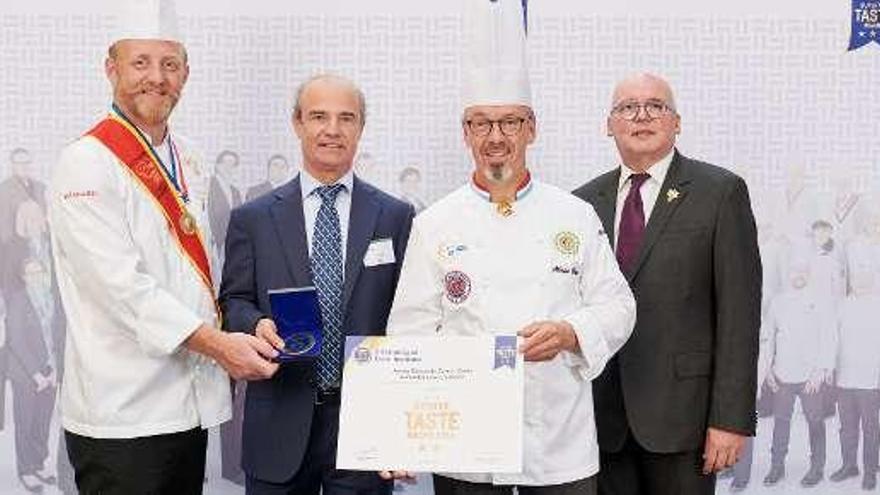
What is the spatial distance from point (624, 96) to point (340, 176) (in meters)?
0.75

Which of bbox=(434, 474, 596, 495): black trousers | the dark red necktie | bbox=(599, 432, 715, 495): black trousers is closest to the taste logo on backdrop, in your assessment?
the dark red necktie

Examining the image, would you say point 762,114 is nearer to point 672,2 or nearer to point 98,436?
point 672,2

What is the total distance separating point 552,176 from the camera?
3066 mm

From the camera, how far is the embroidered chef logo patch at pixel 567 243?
204cm

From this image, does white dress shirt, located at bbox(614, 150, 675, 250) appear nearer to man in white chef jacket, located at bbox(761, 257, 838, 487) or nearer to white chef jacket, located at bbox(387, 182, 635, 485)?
white chef jacket, located at bbox(387, 182, 635, 485)

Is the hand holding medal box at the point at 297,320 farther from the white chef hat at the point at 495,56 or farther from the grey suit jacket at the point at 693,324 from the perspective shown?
the grey suit jacket at the point at 693,324

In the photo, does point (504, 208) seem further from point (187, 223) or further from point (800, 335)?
point (800, 335)

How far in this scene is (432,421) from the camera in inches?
75.7

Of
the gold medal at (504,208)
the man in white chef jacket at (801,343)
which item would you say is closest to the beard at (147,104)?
the gold medal at (504,208)

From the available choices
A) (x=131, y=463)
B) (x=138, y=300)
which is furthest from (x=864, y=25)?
(x=131, y=463)

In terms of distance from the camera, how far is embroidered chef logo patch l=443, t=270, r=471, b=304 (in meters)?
2.02

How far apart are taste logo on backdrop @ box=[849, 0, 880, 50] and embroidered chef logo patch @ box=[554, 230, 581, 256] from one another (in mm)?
1521

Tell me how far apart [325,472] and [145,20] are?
113 cm

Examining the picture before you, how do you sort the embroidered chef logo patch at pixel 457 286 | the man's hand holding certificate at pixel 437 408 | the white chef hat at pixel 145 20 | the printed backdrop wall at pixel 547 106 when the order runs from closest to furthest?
1. the man's hand holding certificate at pixel 437 408
2. the embroidered chef logo patch at pixel 457 286
3. the white chef hat at pixel 145 20
4. the printed backdrop wall at pixel 547 106
